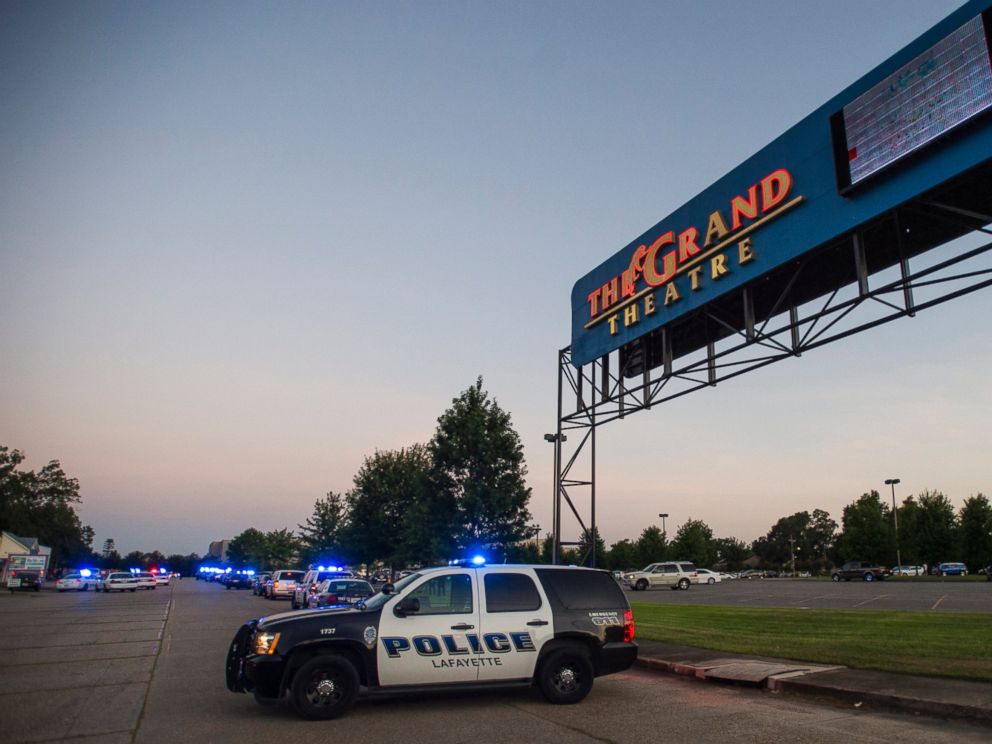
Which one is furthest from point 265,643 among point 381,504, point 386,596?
point 381,504

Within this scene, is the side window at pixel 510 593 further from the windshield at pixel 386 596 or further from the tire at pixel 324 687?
the tire at pixel 324 687

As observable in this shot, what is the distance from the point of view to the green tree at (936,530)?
5994cm

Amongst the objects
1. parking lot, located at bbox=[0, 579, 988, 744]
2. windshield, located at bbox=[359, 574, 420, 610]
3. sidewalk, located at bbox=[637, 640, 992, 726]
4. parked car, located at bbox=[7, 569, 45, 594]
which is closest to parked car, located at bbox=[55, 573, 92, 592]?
parked car, located at bbox=[7, 569, 45, 594]

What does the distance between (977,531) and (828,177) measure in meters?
58.2

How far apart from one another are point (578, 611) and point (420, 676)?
2216 millimetres

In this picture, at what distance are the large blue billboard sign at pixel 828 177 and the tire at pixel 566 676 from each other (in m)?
7.61

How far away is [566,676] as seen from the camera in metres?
8.66

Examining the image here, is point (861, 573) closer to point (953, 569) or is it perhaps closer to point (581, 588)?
point (953, 569)

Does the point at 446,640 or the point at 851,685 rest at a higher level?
the point at 446,640

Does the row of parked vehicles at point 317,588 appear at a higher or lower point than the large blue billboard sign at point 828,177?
lower

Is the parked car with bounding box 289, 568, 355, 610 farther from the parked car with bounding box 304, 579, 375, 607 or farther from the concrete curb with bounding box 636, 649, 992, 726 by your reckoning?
Answer: the concrete curb with bounding box 636, 649, 992, 726

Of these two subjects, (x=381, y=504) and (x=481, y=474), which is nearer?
(x=481, y=474)

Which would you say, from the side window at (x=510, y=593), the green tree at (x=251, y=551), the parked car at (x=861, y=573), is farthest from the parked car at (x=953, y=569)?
the green tree at (x=251, y=551)

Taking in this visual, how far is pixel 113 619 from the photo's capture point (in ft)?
74.2
